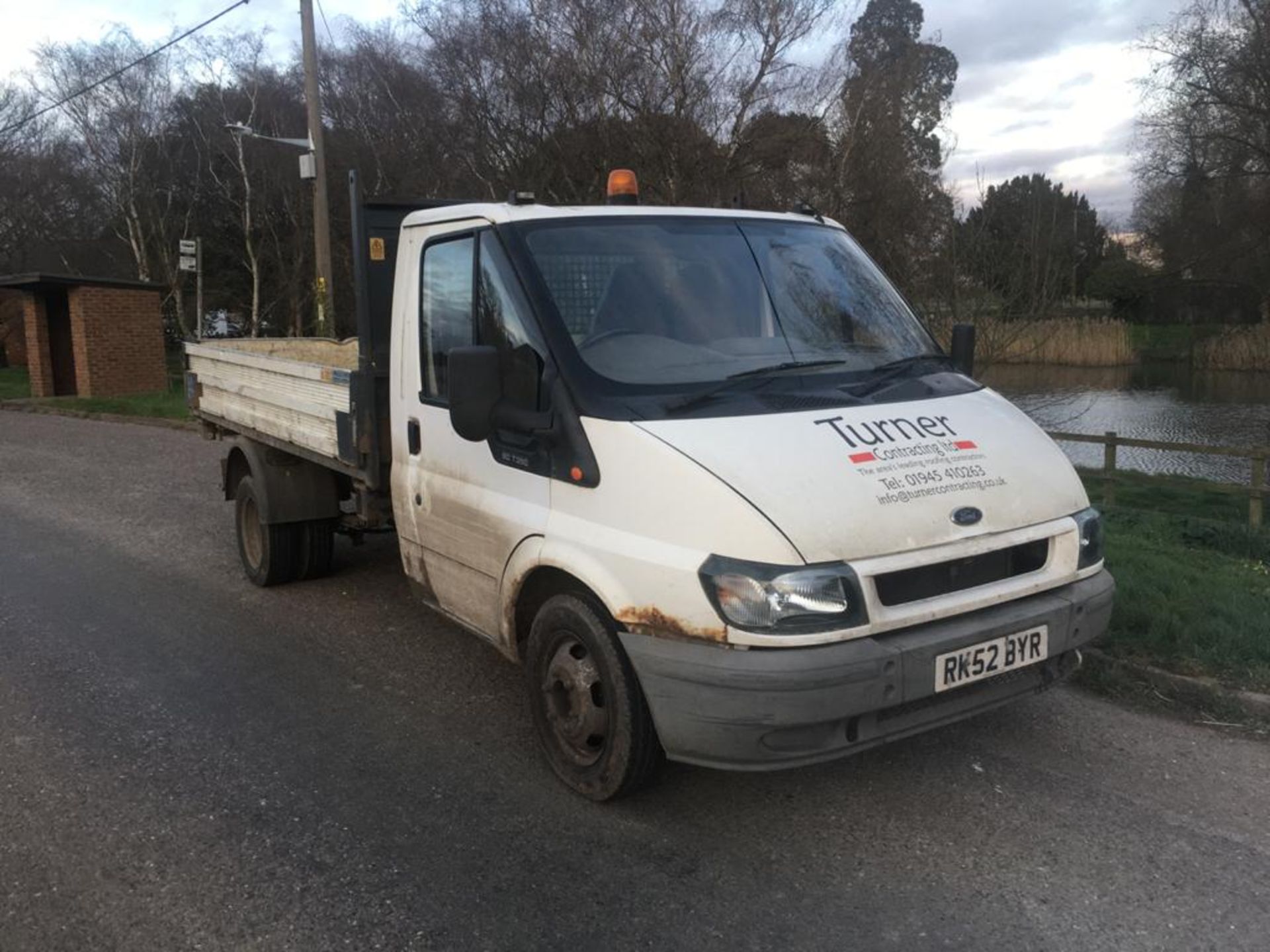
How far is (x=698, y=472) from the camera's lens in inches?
122

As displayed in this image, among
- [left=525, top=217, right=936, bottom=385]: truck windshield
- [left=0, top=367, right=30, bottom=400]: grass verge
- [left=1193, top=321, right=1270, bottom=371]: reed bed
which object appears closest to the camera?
[left=525, top=217, right=936, bottom=385]: truck windshield

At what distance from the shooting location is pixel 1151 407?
1988cm

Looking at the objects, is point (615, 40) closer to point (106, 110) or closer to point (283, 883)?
point (283, 883)

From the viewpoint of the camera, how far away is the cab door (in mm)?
3719

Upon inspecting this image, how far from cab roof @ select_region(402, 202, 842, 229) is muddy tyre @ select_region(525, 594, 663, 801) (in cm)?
155

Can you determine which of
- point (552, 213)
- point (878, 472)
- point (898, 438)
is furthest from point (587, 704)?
point (552, 213)

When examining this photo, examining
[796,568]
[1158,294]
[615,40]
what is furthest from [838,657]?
[1158,294]

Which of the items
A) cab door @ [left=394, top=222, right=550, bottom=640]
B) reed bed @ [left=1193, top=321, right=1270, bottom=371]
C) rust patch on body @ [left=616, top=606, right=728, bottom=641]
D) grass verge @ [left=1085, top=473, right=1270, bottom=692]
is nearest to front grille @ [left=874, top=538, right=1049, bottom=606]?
rust patch on body @ [left=616, top=606, right=728, bottom=641]

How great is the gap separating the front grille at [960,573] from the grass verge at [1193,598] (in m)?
1.68

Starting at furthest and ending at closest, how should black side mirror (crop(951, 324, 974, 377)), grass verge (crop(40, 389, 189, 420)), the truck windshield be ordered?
1. grass verge (crop(40, 389, 189, 420))
2. black side mirror (crop(951, 324, 974, 377))
3. the truck windshield

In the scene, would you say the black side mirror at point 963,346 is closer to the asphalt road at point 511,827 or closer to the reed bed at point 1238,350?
the asphalt road at point 511,827

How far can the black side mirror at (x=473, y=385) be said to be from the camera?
349cm

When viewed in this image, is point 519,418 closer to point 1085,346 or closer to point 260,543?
point 260,543

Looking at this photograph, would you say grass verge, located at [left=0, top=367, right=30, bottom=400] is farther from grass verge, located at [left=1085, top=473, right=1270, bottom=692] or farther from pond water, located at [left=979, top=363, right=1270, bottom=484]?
grass verge, located at [left=1085, top=473, right=1270, bottom=692]
